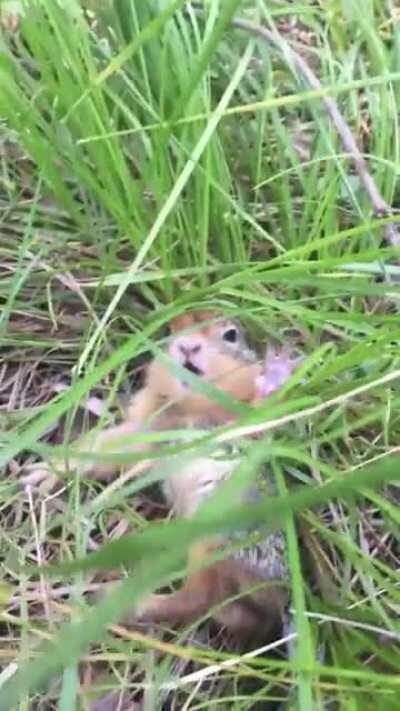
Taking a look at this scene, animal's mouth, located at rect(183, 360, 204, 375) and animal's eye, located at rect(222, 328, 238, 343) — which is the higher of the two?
animal's mouth, located at rect(183, 360, 204, 375)

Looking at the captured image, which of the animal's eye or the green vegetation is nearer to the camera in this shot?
the green vegetation

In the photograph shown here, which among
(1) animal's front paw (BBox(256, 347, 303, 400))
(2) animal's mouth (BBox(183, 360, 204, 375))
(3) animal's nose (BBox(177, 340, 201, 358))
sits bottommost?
(1) animal's front paw (BBox(256, 347, 303, 400))

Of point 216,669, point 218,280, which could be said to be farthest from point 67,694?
point 218,280

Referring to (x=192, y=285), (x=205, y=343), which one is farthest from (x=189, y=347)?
(x=192, y=285)

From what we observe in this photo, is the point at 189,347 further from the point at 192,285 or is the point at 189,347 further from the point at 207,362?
the point at 192,285

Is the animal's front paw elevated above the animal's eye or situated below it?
below

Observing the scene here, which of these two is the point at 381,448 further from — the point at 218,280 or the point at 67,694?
the point at 67,694
